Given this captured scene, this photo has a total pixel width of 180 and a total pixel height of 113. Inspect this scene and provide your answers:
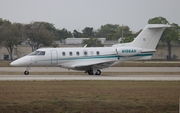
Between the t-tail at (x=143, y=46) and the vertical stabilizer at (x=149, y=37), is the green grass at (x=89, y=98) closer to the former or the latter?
the t-tail at (x=143, y=46)

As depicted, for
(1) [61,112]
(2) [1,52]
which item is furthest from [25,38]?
(1) [61,112]

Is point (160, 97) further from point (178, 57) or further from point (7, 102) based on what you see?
point (178, 57)

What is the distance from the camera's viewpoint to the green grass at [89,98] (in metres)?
19.5

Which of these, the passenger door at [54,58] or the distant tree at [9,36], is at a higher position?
the distant tree at [9,36]

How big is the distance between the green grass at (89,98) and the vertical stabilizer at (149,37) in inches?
612

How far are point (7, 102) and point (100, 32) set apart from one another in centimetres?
15249

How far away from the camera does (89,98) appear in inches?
899

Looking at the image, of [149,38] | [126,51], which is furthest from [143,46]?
[126,51]

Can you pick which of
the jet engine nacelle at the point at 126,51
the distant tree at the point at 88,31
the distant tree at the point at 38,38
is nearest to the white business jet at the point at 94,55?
the jet engine nacelle at the point at 126,51

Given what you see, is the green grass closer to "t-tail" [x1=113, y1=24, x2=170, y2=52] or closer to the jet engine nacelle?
the jet engine nacelle

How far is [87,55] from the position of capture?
A: 145 ft

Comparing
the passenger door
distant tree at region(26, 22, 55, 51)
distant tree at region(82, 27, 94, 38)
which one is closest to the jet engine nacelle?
the passenger door

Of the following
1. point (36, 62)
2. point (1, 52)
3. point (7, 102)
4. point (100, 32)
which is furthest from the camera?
point (100, 32)

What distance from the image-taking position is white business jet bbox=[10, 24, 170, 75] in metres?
42.8
